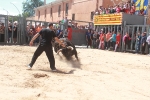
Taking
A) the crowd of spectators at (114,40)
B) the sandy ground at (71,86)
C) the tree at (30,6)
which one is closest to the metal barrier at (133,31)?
the crowd of spectators at (114,40)

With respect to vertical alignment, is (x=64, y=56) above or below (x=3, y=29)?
below

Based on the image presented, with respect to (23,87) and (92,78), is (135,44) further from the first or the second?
(23,87)

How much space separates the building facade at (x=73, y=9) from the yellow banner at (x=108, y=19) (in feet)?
15.3

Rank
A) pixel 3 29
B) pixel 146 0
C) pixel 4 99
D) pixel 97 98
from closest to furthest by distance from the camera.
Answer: pixel 4 99, pixel 97 98, pixel 3 29, pixel 146 0

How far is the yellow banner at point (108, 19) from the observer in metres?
16.4

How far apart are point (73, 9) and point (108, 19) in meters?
12.8

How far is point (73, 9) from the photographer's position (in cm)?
2969

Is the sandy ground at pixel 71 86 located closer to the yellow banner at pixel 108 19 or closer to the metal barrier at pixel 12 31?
the metal barrier at pixel 12 31

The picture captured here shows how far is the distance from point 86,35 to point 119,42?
3477mm

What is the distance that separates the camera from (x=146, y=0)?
17641 mm

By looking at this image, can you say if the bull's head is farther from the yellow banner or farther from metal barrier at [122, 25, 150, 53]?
the yellow banner

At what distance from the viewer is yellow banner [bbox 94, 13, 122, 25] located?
16.4 meters

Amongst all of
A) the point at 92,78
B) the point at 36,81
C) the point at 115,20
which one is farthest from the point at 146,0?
the point at 36,81

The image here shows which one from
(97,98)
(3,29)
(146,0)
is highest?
(146,0)
